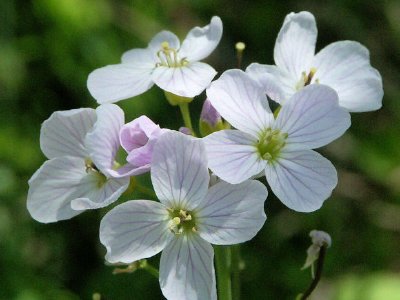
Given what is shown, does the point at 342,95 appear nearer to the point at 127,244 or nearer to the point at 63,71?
the point at 127,244

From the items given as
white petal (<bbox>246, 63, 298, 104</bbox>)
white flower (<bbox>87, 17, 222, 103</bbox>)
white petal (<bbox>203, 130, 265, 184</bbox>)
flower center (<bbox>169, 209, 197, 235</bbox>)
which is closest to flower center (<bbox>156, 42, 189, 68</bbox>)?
white flower (<bbox>87, 17, 222, 103</bbox>)

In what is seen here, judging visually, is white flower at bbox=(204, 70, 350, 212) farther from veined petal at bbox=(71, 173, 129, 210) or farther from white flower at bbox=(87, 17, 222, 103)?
veined petal at bbox=(71, 173, 129, 210)

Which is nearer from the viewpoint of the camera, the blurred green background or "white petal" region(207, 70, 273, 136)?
"white petal" region(207, 70, 273, 136)

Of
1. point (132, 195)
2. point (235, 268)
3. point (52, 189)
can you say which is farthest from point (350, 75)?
point (132, 195)

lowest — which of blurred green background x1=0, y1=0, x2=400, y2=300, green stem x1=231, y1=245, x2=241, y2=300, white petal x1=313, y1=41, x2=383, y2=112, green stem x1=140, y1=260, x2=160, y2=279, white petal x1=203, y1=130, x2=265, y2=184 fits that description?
blurred green background x1=0, y1=0, x2=400, y2=300

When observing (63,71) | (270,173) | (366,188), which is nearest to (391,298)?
(366,188)

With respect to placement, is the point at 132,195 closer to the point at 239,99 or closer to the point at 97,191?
the point at 97,191

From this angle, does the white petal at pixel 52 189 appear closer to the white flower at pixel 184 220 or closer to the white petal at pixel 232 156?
the white flower at pixel 184 220
